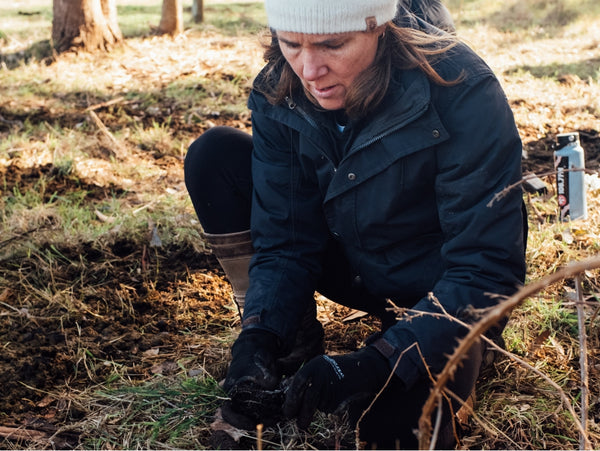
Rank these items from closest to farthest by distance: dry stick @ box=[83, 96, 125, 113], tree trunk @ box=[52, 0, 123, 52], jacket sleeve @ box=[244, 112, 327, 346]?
1. jacket sleeve @ box=[244, 112, 327, 346]
2. dry stick @ box=[83, 96, 125, 113]
3. tree trunk @ box=[52, 0, 123, 52]

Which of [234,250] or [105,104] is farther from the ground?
[234,250]

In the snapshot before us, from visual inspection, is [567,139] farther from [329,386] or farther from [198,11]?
[198,11]

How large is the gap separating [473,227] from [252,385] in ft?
2.65

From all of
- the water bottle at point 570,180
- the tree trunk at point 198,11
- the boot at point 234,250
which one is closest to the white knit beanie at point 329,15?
the boot at point 234,250

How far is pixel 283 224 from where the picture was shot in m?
2.43

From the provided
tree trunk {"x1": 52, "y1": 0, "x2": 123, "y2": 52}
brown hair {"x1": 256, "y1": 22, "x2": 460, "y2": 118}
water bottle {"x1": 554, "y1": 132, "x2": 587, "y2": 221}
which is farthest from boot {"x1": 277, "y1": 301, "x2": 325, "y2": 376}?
tree trunk {"x1": 52, "y1": 0, "x2": 123, "y2": 52}

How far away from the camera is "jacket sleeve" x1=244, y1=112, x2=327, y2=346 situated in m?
2.37

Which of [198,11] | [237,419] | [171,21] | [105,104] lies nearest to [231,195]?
[237,419]

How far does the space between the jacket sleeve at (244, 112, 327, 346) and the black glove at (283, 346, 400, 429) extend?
447 mm

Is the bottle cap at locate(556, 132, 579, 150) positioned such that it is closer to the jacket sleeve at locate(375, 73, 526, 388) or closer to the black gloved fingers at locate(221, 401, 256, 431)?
the jacket sleeve at locate(375, 73, 526, 388)

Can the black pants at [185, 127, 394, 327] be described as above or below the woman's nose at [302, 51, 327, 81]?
below

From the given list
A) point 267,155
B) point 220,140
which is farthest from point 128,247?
point 267,155

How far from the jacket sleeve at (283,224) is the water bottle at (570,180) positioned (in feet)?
5.32

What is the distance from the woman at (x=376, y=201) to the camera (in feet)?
6.50
